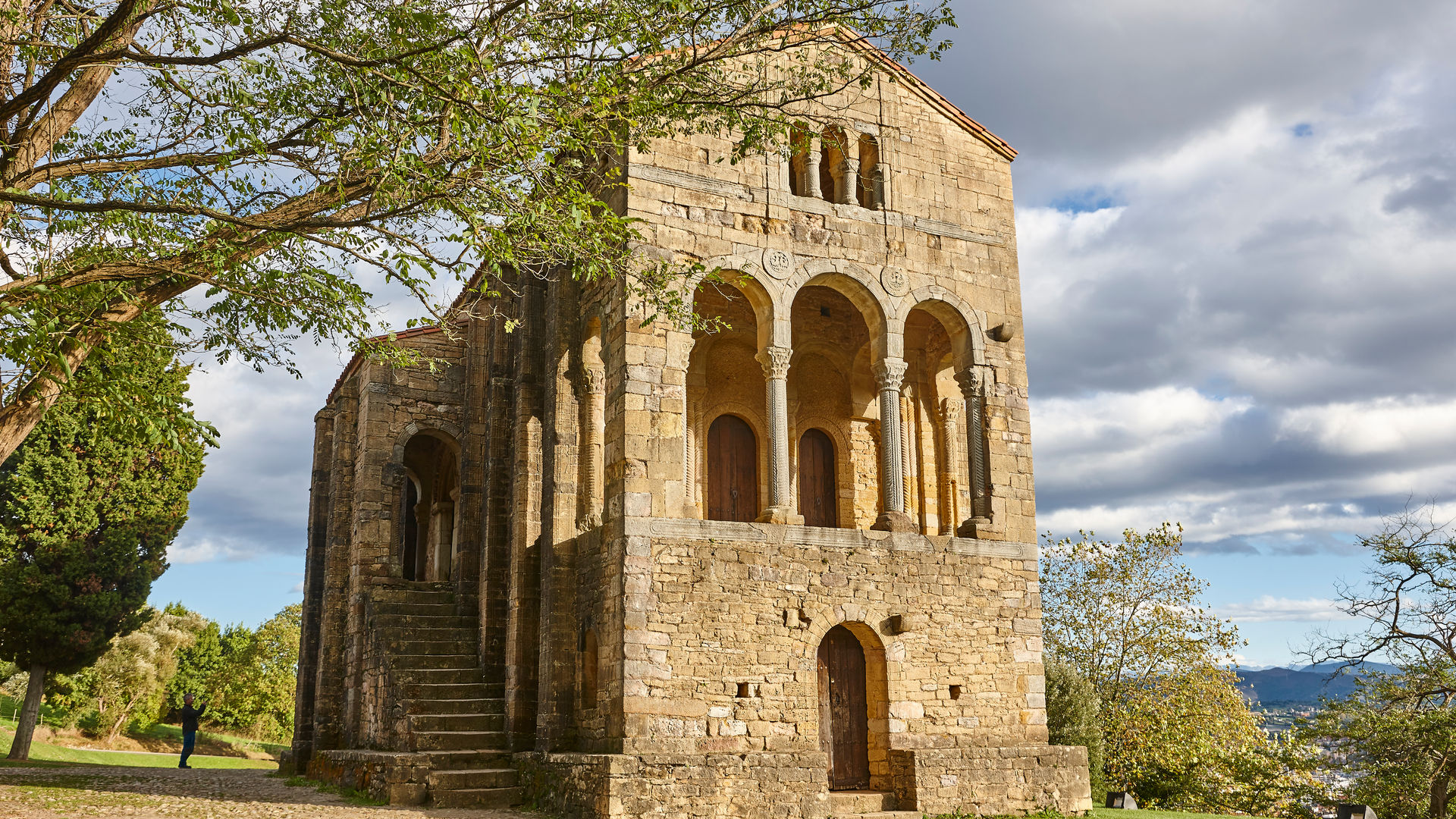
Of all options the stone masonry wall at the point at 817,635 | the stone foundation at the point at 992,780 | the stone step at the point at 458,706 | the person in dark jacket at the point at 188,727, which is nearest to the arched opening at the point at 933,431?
the stone masonry wall at the point at 817,635

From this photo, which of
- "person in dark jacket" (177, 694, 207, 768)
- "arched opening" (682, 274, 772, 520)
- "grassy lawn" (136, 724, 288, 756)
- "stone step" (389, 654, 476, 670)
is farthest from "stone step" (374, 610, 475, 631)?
"grassy lawn" (136, 724, 288, 756)

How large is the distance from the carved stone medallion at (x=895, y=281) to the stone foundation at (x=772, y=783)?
656cm

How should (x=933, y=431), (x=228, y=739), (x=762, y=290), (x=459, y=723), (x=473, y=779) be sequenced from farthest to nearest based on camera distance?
(x=228, y=739) → (x=933, y=431) → (x=459, y=723) → (x=762, y=290) → (x=473, y=779)

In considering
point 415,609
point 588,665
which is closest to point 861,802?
point 588,665

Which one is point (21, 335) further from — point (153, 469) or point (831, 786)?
point (153, 469)

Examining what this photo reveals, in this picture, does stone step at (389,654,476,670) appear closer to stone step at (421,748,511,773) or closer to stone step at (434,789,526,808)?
stone step at (421,748,511,773)

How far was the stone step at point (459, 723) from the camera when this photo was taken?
50.0 feet

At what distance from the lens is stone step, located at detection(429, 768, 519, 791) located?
13.9 m

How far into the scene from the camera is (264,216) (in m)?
8.70

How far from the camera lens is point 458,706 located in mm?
15766

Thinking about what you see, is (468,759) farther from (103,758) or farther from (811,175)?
(103,758)

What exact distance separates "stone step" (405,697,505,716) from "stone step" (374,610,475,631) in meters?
1.93

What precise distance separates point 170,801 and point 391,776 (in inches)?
109

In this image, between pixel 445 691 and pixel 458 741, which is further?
pixel 445 691
